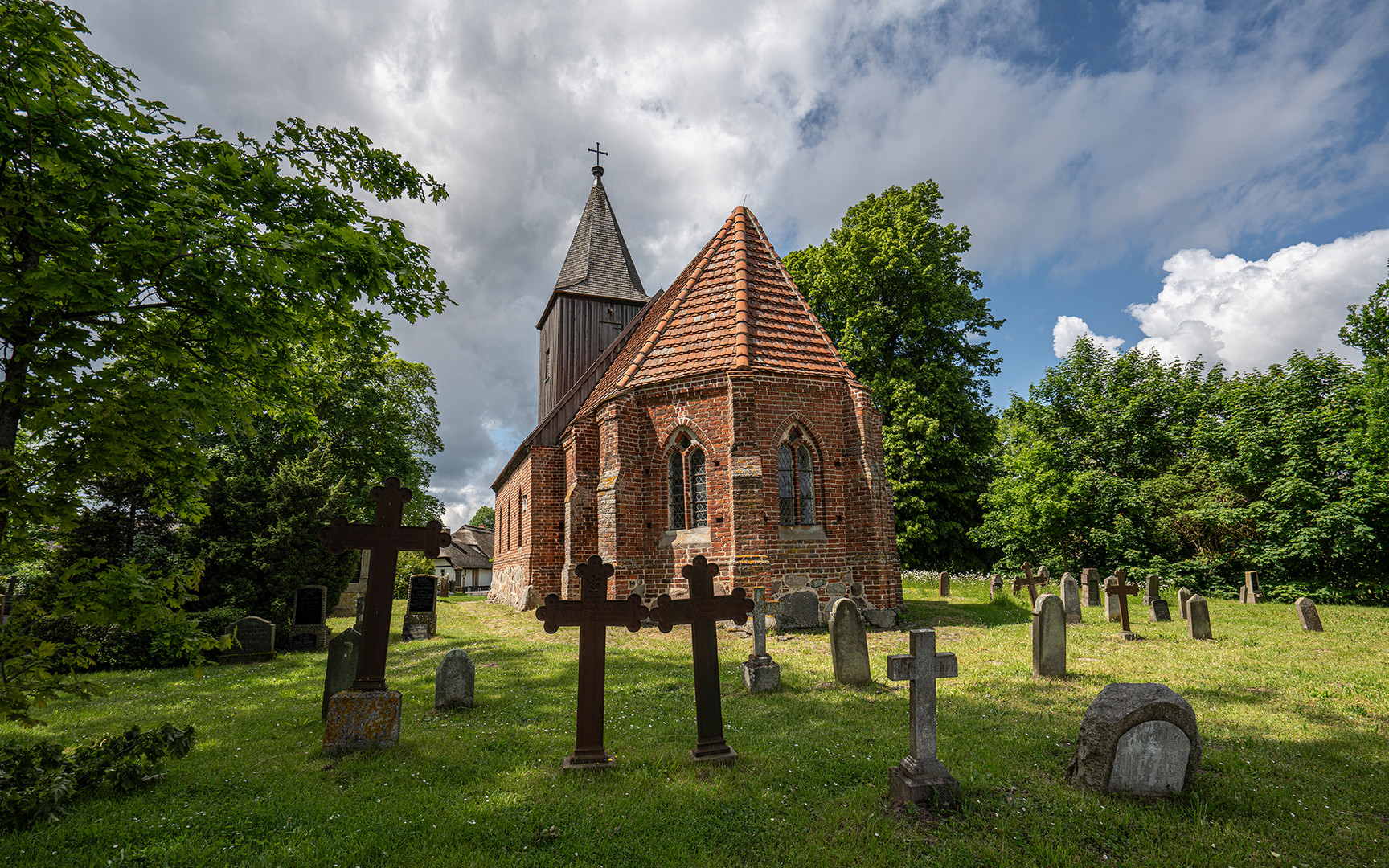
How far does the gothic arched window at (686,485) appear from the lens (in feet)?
42.7

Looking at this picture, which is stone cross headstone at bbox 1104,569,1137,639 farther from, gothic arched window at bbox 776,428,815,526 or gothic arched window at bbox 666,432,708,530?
gothic arched window at bbox 666,432,708,530

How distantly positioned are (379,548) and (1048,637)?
7.98 meters

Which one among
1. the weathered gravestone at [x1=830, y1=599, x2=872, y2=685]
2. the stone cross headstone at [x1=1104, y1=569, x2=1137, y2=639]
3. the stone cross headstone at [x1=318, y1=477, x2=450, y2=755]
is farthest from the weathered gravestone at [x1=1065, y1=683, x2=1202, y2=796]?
the stone cross headstone at [x1=1104, y1=569, x2=1137, y2=639]

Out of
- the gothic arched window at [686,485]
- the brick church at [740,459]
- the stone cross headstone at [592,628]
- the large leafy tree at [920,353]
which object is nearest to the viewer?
the stone cross headstone at [592,628]

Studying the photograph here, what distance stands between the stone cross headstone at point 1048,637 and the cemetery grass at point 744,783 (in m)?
0.38

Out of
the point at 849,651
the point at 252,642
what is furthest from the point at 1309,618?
the point at 252,642

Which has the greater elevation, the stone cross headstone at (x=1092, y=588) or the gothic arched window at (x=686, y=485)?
the gothic arched window at (x=686, y=485)

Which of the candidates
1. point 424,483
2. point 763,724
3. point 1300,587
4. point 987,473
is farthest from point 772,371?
point 424,483

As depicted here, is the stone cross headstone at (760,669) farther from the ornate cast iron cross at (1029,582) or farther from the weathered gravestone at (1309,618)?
the weathered gravestone at (1309,618)

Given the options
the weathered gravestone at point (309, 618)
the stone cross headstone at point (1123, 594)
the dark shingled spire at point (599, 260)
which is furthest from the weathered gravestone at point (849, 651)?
the dark shingled spire at point (599, 260)

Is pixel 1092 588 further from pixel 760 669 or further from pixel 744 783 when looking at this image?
pixel 744 783

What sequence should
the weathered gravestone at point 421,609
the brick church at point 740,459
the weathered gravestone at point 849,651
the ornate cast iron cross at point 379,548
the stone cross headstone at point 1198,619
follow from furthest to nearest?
the weathered gravestone at point 421,609, the brick church at point 740,459, the stone cross headstone at point 1198,619, the weathered gravestone at point 849,651, the ornate cast iron cross at point 379,548

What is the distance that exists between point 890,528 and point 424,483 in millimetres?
22998

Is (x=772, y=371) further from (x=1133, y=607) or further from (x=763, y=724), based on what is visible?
(x=1133, y=607)
